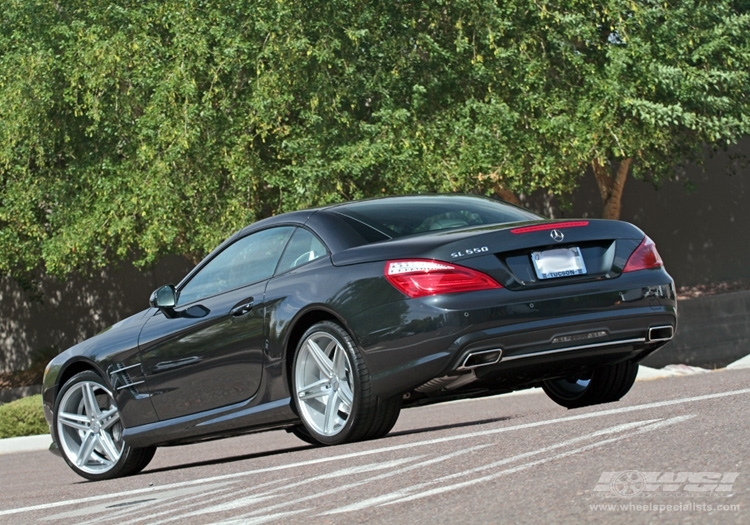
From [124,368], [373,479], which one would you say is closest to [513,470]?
[373,479]

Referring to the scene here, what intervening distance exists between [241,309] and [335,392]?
941 mm

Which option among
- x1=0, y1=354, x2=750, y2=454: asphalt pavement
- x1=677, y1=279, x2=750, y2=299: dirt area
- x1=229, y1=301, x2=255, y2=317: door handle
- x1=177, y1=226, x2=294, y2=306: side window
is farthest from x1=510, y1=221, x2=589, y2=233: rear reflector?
x1=677, y1=279, x2=750, y2=299: dirt area

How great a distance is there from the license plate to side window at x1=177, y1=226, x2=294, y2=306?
5.92ft

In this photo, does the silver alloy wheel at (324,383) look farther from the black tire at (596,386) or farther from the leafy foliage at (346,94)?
the leafy foliage at (346,94)

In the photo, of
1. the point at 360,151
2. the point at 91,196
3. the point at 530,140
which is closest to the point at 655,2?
the point at 530,140

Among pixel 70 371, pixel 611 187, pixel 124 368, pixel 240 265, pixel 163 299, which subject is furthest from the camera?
pixel 611 187

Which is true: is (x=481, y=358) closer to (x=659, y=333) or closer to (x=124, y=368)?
(x=659, y=333)

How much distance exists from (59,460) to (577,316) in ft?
25.4

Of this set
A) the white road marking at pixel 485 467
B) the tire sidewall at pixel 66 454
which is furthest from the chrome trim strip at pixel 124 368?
the white road marking at pixel 485 467

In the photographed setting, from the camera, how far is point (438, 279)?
7.30 m

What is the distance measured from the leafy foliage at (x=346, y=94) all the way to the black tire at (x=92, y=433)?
935 cm

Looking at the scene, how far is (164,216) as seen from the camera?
19.2 metres

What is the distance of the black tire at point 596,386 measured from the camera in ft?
28.9

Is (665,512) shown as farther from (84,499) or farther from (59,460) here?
(59,460)
